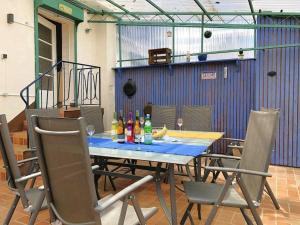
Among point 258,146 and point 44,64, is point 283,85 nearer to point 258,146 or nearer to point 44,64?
point 258,146

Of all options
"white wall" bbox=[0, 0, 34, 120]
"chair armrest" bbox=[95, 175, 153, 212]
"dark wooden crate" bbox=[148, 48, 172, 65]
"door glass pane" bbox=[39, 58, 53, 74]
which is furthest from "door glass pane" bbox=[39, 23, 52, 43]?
"chair armrest" bbox=[95, 175, 153, 212]

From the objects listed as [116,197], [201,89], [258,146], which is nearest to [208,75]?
[201,89]

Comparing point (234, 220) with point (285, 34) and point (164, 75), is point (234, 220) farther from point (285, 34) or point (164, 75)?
point (164, 75)

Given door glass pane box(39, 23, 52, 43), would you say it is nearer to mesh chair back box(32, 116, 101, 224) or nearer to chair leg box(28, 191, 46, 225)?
chair leg box(28, 191, 46, 225)

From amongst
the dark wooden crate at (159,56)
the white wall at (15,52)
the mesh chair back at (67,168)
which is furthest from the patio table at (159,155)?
the dark wooden crate at (159,56)

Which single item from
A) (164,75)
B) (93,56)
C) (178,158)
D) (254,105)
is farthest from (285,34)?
(93,56)

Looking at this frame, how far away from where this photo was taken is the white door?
229 inches

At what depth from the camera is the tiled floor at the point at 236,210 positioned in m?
2.72

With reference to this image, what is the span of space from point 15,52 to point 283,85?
4.71 metres

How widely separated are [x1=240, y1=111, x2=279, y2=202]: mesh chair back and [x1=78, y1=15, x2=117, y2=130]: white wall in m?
5.00

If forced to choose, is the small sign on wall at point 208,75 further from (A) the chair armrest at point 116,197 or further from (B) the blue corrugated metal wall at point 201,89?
(A) the chair armrest at point 116,197

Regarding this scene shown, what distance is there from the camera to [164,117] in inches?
166

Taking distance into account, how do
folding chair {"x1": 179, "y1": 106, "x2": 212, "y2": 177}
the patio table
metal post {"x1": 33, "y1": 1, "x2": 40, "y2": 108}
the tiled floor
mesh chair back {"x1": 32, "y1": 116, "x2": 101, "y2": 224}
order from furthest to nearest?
metal post {"x1": 33, "y1": 1, "x2": 40, "y2": 108} → folding chair {"x1": 179, "y1": 106, "x2": 212, "y2": 177} → the tiled floor → the patio table → mesh chair back {"x1": 32, "y1": 116, "x2": 101, "y2": 224}

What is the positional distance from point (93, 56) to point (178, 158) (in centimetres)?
552
